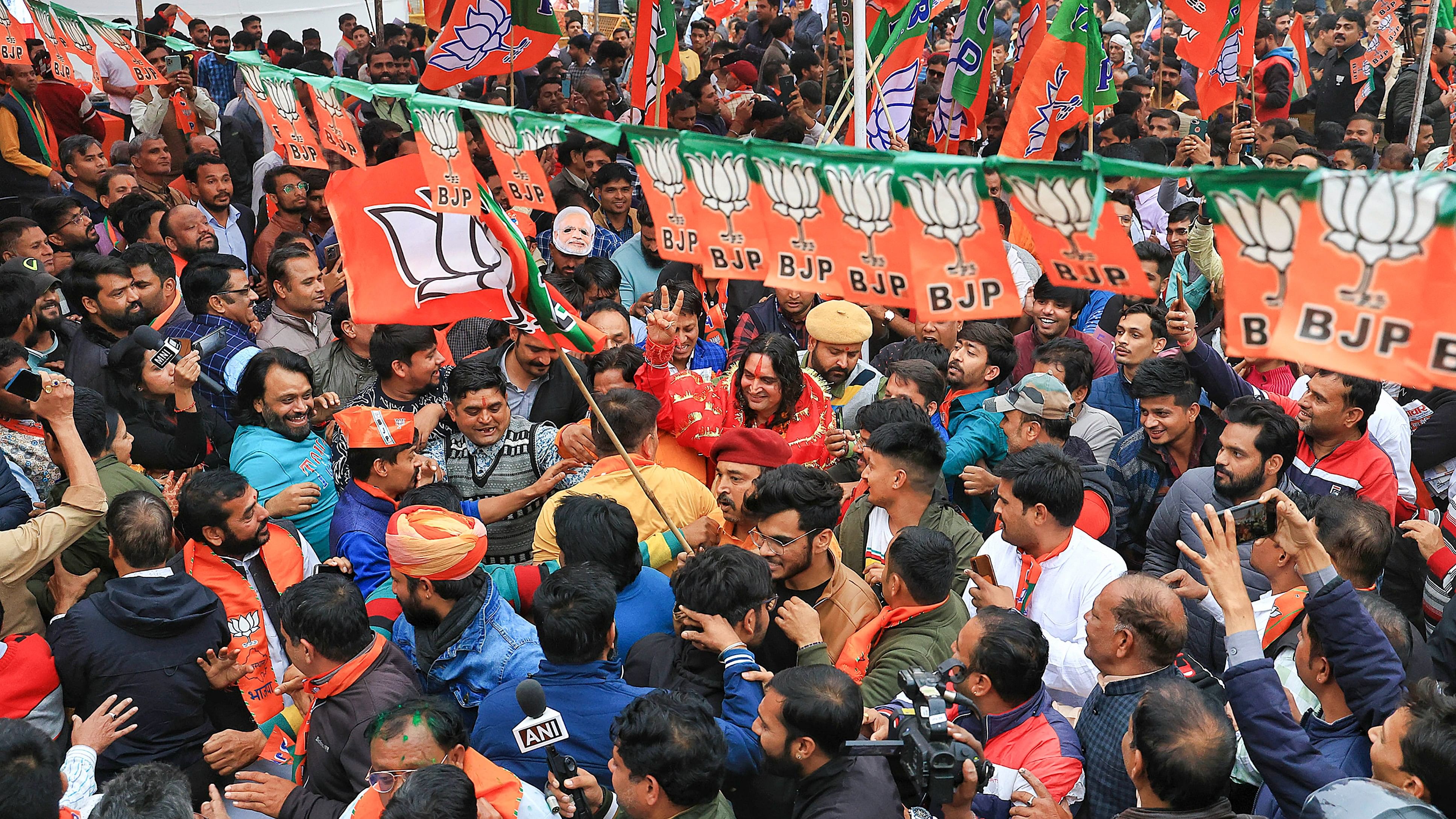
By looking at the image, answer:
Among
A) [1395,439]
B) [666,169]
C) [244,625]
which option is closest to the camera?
[666,169]

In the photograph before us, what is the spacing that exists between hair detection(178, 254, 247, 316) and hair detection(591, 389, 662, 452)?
8.59 ft

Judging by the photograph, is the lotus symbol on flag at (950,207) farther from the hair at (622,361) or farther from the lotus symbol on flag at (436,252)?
the hair at (622,361)

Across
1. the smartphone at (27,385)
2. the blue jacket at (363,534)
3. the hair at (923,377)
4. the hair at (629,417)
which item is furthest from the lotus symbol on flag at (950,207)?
the smartphone at (27,385)

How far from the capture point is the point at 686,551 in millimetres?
4586

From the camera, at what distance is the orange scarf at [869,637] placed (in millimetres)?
3943

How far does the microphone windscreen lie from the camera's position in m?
3.09

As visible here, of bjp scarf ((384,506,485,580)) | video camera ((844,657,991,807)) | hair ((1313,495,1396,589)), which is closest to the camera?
video camera ((844,657,991,807))

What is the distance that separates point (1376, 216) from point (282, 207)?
7.48 metres

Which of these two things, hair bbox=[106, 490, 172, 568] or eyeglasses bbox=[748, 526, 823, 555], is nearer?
hair bbox=[106, 490, 172, 568]

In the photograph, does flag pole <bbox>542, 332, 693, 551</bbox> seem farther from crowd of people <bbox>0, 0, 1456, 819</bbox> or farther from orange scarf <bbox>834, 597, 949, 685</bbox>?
orange scarf <bbox>834, 597, 949, 685</bbox>

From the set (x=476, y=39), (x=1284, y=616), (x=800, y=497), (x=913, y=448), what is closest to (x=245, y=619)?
(x=800, y=497)

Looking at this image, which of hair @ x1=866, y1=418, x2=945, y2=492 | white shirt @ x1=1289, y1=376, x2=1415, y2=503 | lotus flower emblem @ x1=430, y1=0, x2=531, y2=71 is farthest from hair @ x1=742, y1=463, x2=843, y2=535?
lotus flower emblem @ x1=430, y1=0, x2=531, y2=71

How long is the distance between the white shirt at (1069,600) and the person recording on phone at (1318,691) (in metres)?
0.68

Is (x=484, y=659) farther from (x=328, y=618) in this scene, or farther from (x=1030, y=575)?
(x=1030, y=575)
